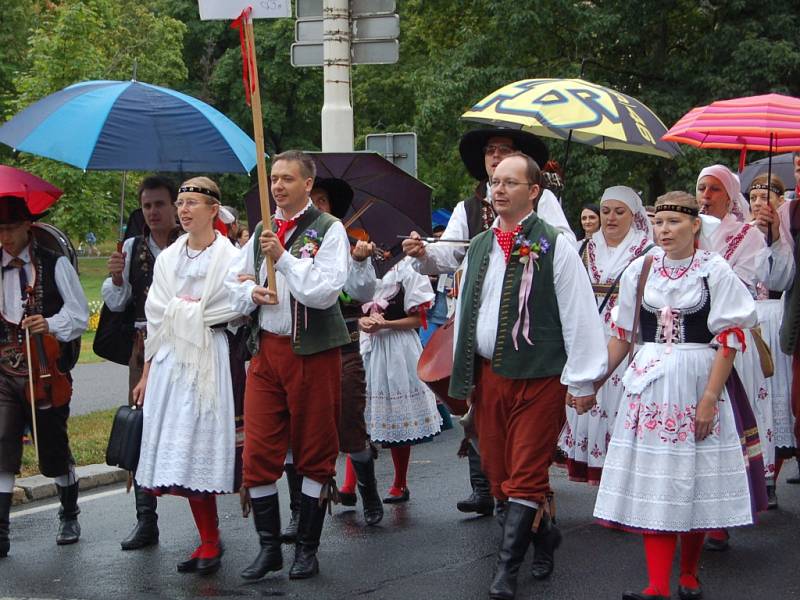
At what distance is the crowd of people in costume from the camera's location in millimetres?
5922

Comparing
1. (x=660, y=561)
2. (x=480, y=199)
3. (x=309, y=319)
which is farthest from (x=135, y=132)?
(x=660, y=561)

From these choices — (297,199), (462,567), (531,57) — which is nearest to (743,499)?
(462,567)

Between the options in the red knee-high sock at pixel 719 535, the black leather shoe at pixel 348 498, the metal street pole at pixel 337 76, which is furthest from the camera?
the metal street pole at pixel 337 76

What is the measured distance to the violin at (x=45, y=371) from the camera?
290 inches

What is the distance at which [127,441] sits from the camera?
22.7 ft

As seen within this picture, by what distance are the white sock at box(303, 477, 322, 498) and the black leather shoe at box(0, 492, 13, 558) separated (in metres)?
1.78

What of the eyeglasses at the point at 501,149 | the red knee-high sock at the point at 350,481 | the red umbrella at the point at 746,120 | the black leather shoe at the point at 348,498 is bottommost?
the black leather shoe at the point at 348,498

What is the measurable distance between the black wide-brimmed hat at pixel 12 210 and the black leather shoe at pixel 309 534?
7.78ft

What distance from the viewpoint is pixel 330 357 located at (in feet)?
21.8

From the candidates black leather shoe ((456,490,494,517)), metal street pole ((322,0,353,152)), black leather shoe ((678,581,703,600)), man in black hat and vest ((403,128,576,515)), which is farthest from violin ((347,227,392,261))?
metal street pole ((322,0,353,152))

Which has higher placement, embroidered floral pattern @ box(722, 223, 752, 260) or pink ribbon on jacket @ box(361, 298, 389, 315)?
embroidered floral pattern @ box(722, 223, 752, 260)

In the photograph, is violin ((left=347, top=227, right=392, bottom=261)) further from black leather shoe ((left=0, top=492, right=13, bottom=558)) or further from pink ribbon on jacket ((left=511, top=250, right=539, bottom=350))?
black leather shoe ((left=0, top=492, right=13, bottom=558))

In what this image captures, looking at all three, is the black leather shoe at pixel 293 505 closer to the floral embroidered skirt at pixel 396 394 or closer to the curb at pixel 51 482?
the floral embroidered skirt at pixel 396 394

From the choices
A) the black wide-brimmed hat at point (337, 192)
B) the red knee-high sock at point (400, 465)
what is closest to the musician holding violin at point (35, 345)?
the black wide-brimmed hat at point (337, 192)
